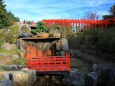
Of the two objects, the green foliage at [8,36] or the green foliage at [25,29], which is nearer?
the green foliage at [8,36]

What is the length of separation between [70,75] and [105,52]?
20.1ft

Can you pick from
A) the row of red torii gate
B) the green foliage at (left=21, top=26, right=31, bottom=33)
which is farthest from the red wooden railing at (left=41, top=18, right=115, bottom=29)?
the green foliage at (left=21, top=26, right=31, bottom=33)

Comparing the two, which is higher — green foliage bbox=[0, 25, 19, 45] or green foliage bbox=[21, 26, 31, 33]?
green foliage bbox=[21, 26, 31, 33]

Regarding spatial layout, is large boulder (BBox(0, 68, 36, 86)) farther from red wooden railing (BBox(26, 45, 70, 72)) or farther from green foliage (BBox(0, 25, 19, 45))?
green foliage (BBox(0, 25, 19, 45))

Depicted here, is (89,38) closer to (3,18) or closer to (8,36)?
(8,36)

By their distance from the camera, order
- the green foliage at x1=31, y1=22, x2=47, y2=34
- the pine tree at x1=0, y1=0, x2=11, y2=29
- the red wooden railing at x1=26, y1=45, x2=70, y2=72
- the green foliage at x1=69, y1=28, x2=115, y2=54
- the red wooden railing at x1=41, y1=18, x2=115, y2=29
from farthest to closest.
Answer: the red wooden railing at x1=41, y1=18, x2=115, y2=29 → the green foliage at x1=31, y1=22, x2=47, y2=34 → the pine tree at x1=0, y1=0, x2=11, y2=29 → the green foliage at x1=69, y1=28, x2=115, y2=54 → the red wooden railing at x1=26, y1=45, x2=70, y2=72

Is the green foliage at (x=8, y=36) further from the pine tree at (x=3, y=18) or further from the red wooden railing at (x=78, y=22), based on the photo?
the red wooden railing at (x=78, y=22)

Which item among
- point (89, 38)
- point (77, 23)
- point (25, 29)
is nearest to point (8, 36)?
point (25, 29)

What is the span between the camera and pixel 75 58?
22391 millimetres

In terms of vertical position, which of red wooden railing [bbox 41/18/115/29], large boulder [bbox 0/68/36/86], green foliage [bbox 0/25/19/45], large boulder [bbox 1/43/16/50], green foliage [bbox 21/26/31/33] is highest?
red wooden railing [bbox 41/18/115/29]

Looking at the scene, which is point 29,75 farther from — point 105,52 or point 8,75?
point 105,52

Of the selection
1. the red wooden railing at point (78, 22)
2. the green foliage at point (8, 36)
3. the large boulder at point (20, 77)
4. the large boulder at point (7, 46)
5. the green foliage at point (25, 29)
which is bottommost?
the large boulder at point (20, 77)

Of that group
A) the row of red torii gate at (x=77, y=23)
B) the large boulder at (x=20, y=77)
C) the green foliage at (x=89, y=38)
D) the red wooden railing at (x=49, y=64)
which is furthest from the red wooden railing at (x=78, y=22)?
the large boulder at (x=20, y=77)

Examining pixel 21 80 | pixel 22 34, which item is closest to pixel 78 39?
pixel 22 34
